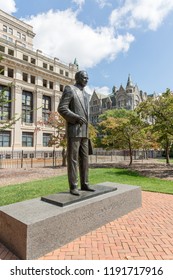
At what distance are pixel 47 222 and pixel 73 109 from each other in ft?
9.99

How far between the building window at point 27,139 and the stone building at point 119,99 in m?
36.9

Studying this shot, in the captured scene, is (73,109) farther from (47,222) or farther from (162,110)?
(162,110)

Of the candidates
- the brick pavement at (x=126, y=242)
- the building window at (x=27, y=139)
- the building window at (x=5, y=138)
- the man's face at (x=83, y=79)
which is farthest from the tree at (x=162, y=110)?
the building window at (x=27, y=139)

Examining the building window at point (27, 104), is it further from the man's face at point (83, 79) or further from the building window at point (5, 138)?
the man's face at point (83, 79)

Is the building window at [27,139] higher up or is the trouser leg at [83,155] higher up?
the building window at [27,139]

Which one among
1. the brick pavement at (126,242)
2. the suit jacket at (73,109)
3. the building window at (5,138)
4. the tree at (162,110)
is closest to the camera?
the brick pavement at (126,242)

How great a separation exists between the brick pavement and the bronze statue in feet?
4.22

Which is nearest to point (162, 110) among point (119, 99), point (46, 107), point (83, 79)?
point (83, 79)

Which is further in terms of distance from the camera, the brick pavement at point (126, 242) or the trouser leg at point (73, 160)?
the trouser leg at point (73, 160)

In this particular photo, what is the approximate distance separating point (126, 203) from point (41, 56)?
45.2 m

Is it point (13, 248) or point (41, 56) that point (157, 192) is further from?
point (41, 56)

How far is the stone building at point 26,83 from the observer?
127 feet
